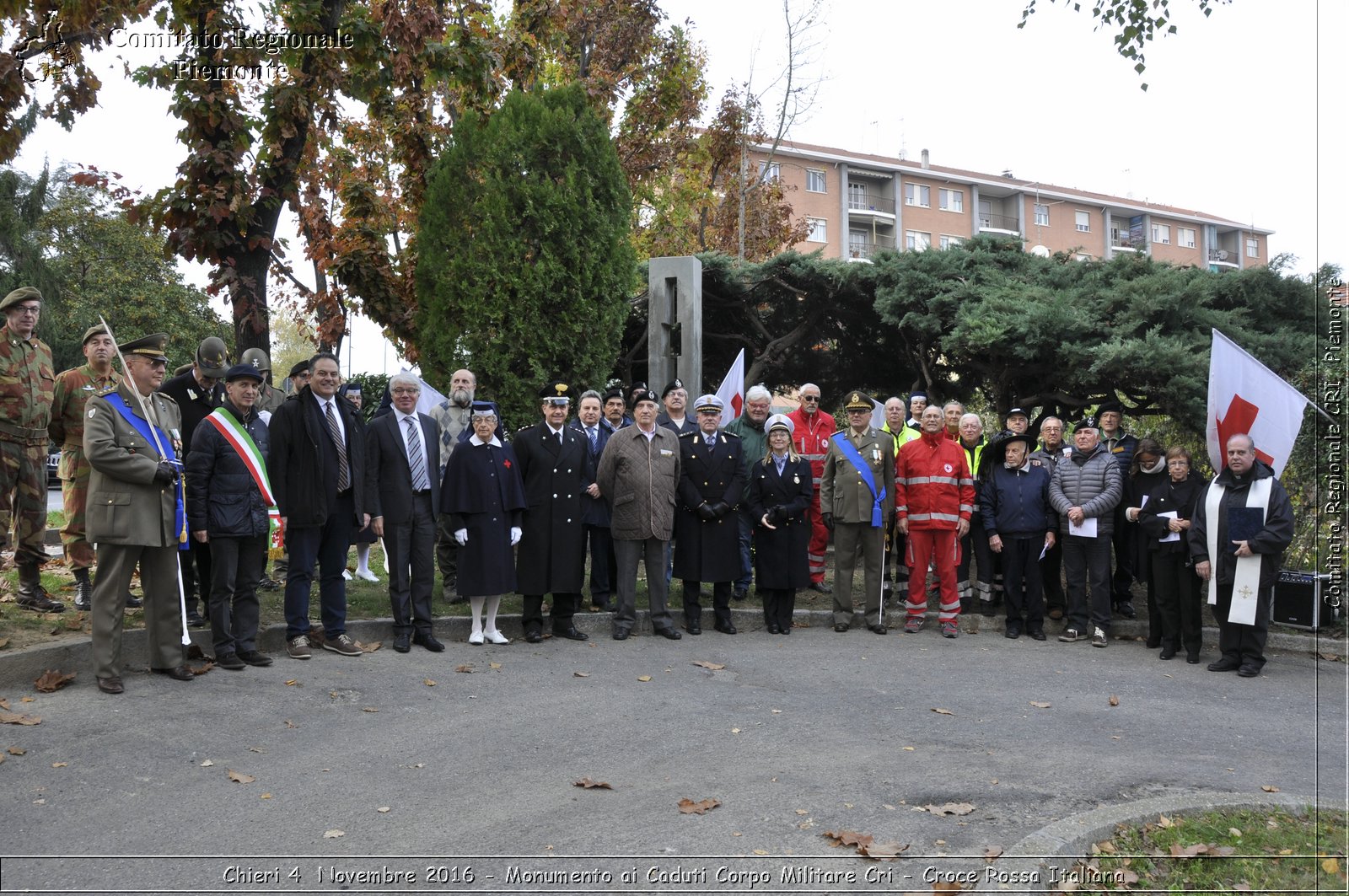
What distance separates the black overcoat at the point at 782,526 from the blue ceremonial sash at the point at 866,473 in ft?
1.49

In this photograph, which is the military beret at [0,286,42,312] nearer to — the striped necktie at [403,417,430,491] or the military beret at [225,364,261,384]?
the military beret at [225,364,261,384]

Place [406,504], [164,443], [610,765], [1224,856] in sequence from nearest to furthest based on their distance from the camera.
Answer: [1224,856] → [610,765] → [164,443] → [406,504]

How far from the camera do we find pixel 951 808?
5.08 meters

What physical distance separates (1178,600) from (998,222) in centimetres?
6458

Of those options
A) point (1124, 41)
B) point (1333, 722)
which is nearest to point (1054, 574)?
point (1333, 722)

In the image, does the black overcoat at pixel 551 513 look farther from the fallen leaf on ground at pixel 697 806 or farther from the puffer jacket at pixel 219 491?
the fallen leaf on ground at pixel 697 806

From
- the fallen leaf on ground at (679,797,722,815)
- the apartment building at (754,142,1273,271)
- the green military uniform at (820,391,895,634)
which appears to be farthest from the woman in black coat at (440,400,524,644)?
the apartment building at (754,142,1273,271)

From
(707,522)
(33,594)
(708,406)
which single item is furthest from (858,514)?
(33,594)

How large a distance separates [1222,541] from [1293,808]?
4301 millimetres

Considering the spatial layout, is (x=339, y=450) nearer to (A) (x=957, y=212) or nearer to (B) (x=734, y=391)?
→ (B) (x=734, y=391)

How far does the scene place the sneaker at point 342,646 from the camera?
8.12m

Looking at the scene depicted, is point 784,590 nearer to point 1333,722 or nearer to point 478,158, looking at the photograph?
point 1333,722

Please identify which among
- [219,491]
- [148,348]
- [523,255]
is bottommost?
[219,491]

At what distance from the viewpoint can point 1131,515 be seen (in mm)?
10086
